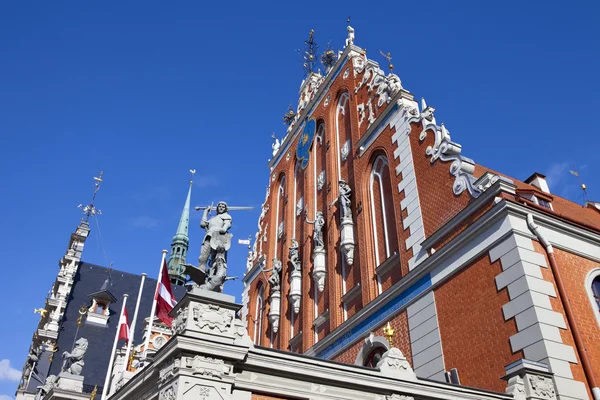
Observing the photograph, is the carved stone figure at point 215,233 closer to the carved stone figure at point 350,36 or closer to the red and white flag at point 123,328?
the red and white flag at point 123,328

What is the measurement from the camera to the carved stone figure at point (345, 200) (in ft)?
58.9

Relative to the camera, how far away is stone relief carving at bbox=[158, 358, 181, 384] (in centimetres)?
739

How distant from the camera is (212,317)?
790cm

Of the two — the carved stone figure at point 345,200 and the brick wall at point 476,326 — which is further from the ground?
the carved stone figure at point 345,200

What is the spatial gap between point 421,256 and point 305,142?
11.6 metres

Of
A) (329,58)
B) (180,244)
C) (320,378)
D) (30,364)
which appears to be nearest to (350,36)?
(329,58)

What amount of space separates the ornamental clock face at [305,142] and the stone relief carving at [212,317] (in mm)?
15723

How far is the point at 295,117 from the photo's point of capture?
26.4 meters

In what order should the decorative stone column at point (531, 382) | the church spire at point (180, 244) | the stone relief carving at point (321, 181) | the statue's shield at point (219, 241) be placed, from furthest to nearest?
the church spire at point (180, 244), the stone relief carving at point (321, 181), the statue's shield at point (219, 241), the decorative stone column at point (531, 382)

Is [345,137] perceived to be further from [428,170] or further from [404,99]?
[428,170]

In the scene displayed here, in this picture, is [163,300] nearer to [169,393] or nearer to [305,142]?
[169,393]

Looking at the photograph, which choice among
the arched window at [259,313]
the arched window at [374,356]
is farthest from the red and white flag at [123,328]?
the arched window at [374,356]

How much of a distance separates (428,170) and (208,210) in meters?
6.69

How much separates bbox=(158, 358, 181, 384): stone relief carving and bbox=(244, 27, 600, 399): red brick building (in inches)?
254
